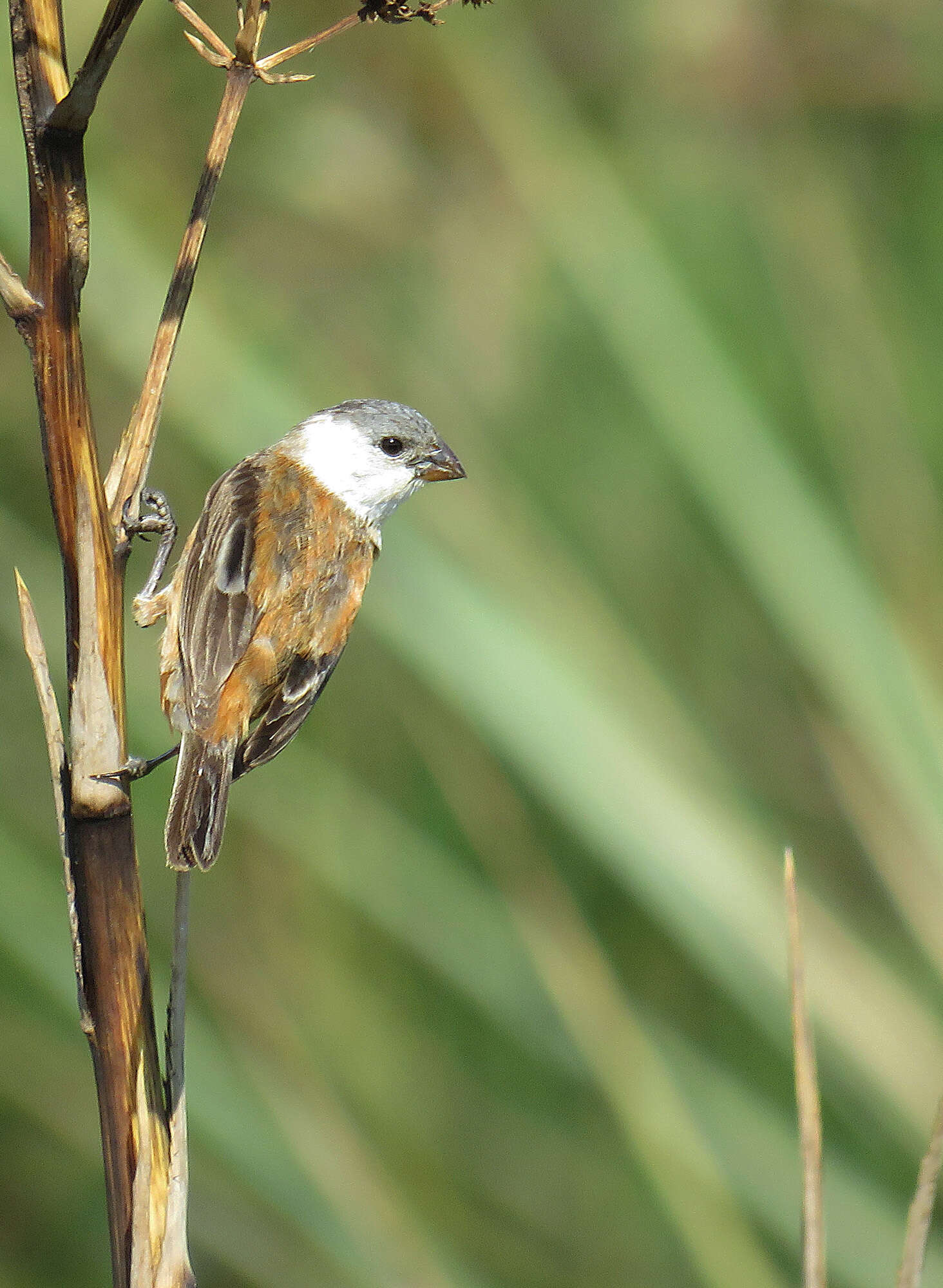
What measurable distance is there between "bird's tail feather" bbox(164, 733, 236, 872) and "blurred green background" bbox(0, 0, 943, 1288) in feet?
0.73

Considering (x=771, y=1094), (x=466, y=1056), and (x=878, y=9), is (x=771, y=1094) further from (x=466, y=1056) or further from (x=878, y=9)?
(x=878, y=9)

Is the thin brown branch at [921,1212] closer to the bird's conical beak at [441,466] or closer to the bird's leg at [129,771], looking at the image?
the bird's leg at [129,771]

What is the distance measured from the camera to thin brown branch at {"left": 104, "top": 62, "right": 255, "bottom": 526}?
1.67 metres

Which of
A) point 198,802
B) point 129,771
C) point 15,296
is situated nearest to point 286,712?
point 198,802

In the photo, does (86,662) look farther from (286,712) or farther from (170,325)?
(286,712)

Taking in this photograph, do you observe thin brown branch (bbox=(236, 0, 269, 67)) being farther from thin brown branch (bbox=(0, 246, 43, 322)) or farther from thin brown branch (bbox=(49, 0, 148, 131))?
thin brown branch (bbox=(0, 246, 43, 322))

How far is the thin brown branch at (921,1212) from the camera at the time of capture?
1.45m

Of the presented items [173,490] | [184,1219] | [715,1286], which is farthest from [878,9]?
[184,1219]

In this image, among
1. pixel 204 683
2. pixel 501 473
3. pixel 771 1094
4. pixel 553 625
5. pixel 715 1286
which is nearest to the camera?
pixel 715 1286

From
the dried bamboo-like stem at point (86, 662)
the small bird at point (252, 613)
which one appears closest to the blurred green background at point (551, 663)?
the small bird at point (252, 613)

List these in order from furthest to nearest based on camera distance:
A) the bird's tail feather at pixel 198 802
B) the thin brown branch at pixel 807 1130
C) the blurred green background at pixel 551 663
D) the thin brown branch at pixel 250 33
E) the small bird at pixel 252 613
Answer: the small bird at pixel 252 613
the bird's tail feather at pixel 198 802
the blurred green background at pixel 551 663
the thin brown branch at pixel 250 33
the thin brown branch at pixel 807 1130

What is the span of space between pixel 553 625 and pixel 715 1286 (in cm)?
137

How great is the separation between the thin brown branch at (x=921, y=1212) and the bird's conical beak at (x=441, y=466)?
2.21 m

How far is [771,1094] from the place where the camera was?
137 inches
